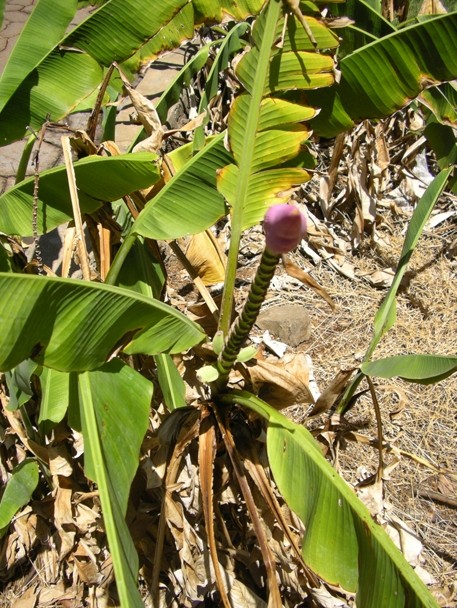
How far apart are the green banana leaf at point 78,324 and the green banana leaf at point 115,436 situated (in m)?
0.05

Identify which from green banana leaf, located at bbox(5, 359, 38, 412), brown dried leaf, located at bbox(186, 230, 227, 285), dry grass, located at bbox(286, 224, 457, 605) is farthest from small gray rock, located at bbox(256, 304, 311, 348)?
green banana leaf, located at bbox(5, 359, 38, 412)

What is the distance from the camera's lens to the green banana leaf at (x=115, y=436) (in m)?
0.80

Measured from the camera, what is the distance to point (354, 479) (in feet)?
5.33

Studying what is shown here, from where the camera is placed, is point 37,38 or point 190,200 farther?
point 37,38

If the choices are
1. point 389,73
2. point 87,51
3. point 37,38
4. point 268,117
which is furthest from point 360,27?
point 37,38

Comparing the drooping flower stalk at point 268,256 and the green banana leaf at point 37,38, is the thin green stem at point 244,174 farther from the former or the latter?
the green banana leaf at point 37,38

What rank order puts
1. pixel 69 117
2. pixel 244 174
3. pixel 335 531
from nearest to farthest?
1. pixel 335 531
2. pixel 244 174
3. pixel 69 117

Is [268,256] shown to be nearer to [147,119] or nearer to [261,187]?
[261,187]

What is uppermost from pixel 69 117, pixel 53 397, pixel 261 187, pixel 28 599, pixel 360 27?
pixel 360 27

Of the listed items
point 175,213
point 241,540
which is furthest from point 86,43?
point 241,540

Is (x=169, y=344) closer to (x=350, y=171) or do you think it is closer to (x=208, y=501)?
(x=208, y=501)

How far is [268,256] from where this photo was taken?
0.80 metres

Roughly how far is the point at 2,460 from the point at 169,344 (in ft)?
2.61

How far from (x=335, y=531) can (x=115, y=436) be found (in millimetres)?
394
